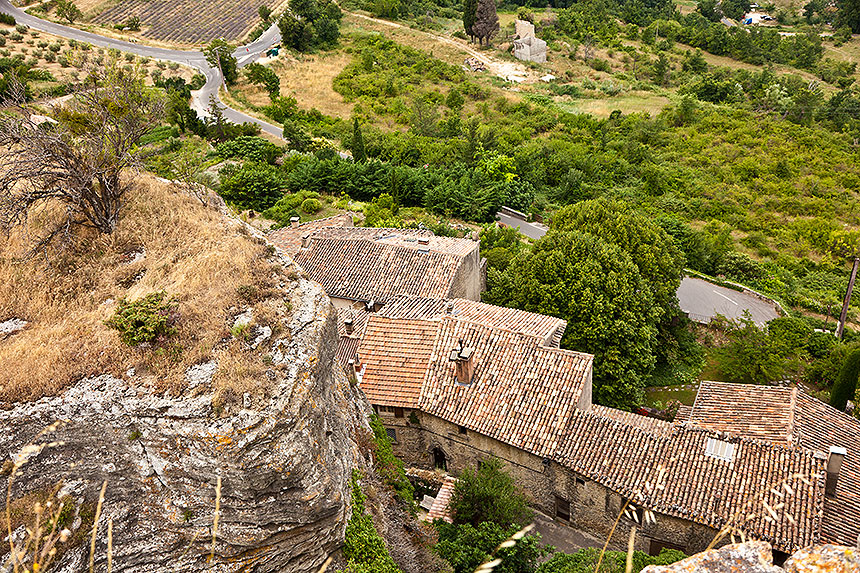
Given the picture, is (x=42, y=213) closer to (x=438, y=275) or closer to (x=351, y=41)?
(x=438, y=275)

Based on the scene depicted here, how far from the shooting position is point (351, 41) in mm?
96062

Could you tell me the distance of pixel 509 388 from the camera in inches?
927

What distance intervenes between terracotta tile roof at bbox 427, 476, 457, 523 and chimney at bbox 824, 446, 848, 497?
502 inches

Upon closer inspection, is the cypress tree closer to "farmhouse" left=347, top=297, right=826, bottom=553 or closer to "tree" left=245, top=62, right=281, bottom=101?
"farmhouse" left=347, top=297, right=826, bottom=553

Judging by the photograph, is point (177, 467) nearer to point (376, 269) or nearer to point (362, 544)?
point (362, 544)

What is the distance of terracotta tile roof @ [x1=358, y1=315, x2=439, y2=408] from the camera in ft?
78.3

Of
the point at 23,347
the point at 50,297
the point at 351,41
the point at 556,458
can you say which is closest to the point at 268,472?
the point at 23,347

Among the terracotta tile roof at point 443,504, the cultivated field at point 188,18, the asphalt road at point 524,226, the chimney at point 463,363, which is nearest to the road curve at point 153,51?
the cultivated field at point 188,18

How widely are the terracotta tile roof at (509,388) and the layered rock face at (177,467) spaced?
12067 millimetres

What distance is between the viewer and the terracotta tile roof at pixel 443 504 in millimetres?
21203

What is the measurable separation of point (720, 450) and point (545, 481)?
647cm

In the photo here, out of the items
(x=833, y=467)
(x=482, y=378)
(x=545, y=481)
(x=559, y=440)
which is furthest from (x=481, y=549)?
(x=833, y=467)

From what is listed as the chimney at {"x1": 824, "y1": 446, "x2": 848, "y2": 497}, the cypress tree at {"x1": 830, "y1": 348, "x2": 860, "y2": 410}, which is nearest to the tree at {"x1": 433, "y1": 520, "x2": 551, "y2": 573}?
the chimney at {"x1": 824, "y1": 446, "x2": 848, "y2": 497}

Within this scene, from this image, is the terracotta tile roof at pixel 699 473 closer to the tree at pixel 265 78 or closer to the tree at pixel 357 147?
the tree at pixel 357 147
